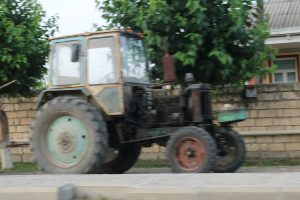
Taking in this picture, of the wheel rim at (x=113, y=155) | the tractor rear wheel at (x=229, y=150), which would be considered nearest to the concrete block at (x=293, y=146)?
the tractor rear wheel at (x=229, y=150)

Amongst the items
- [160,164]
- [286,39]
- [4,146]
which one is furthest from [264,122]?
[4,146]

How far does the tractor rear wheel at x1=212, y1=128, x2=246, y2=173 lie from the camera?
28.8 ft

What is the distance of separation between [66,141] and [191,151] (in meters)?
2.00

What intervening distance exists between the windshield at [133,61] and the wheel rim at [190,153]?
1495 millimetres

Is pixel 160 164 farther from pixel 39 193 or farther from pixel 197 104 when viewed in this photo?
pixel 39 193

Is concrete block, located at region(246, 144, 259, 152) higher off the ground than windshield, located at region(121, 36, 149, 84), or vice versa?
windshield, located at region(121, 36, 149, 84)

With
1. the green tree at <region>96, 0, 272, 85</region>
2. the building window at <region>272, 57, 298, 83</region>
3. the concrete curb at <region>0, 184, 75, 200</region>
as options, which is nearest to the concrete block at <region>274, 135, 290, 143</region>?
the green tree at <region>96, 0, 272, 85</region>

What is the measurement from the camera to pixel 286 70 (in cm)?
1792

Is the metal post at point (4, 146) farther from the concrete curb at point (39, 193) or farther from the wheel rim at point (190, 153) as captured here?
the concrete curb at point (39, 193)

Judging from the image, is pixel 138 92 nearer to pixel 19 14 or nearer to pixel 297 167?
pixel 297 167

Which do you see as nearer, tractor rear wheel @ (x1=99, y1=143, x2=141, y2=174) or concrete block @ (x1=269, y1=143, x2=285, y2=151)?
tractor rear wheel @ (x1=99, y1=143, x2=141, y2=174)

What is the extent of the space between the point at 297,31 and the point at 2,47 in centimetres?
872

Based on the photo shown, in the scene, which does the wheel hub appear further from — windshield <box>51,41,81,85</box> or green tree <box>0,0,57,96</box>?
green tree <box>0,0,57,96</box>

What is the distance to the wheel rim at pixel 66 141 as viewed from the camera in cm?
823
